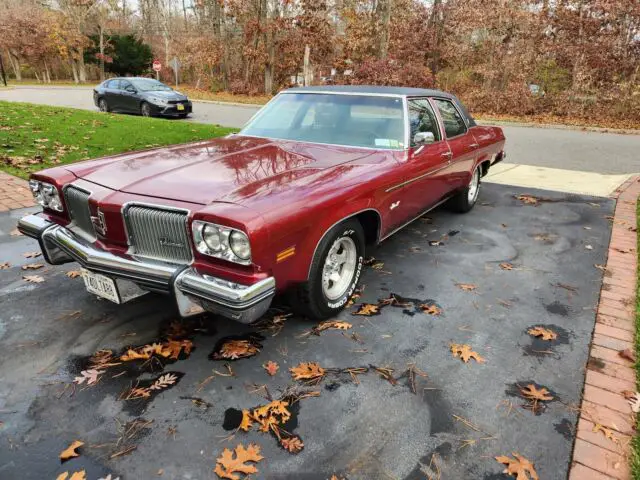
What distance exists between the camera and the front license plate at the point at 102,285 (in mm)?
2785

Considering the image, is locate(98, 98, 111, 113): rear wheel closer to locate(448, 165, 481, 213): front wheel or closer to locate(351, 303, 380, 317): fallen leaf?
locate(448, 165, 481, 213): front wheel

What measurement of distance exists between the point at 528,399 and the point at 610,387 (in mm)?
547

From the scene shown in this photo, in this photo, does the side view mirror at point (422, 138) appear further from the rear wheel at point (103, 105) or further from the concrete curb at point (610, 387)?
the rear wheel at point (103, 105)

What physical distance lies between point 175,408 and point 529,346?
2.36m

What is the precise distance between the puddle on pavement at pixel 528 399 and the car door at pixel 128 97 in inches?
619

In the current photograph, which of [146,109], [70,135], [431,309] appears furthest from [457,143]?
[146,109]

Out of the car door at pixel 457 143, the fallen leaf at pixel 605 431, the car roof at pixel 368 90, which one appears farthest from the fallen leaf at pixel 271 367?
the car door at pixel 457 143

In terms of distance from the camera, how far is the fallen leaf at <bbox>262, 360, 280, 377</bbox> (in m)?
2.72

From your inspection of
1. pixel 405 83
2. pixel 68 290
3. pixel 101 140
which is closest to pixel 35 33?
pixel 405 83

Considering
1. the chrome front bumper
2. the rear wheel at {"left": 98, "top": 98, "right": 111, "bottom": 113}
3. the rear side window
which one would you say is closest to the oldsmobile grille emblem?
the chrome front bumper

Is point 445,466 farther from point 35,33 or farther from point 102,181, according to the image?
point 35,33

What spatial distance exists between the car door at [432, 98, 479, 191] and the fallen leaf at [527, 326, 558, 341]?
200 centimetres

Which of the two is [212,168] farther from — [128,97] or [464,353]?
[128,97]

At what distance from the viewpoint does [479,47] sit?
20938 millimetres
